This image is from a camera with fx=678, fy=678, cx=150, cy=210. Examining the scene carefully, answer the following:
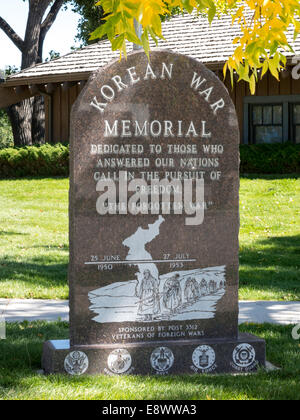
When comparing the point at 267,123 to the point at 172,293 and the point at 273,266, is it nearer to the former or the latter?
the point at 273,266

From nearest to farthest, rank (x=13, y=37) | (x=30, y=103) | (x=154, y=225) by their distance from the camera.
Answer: (x=154, y=225)
(x=30, y=103)
(x=13, y=37)

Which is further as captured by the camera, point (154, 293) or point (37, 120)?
point (37, 120)

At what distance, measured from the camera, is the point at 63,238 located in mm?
12312

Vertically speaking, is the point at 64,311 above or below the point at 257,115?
below

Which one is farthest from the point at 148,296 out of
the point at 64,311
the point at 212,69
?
the point at 212,69

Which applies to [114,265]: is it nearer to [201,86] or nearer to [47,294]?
[201,86]

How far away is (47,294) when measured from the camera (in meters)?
8.02

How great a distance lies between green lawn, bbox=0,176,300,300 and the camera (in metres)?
8.55

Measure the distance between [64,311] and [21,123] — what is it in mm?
21056

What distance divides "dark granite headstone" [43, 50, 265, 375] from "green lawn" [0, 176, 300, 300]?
2612 millimetres

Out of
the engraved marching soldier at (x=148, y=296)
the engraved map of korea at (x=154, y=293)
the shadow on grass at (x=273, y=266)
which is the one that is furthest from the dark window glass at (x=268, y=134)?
the engraved marching soldier at (x=148, y=296)

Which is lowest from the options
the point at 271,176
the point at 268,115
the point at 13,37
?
the point at 271,176
